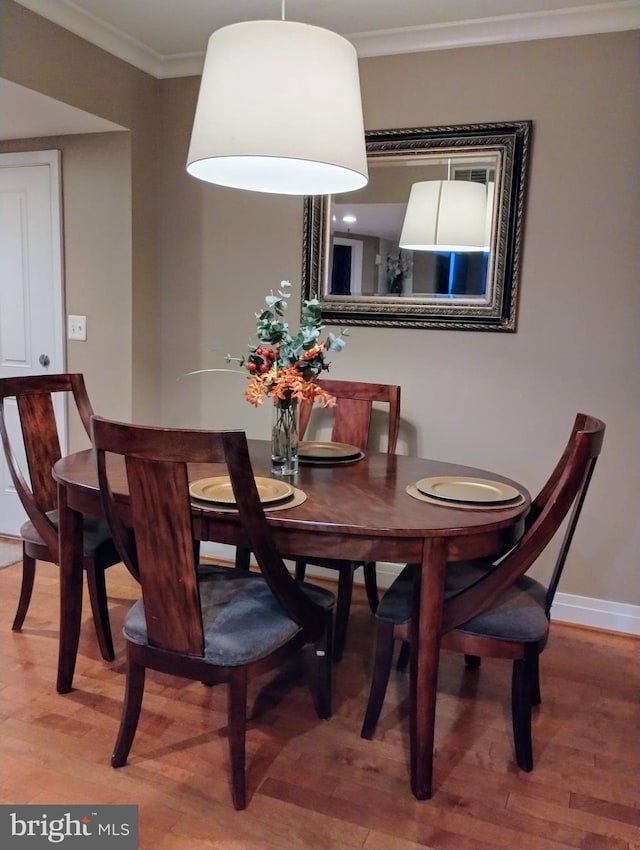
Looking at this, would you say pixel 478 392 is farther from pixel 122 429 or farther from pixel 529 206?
pixel 122 429

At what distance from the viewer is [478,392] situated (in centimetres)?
297

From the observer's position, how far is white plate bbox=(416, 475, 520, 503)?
6.36 feet

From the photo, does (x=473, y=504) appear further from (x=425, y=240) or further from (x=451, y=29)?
(x=451, y=29)

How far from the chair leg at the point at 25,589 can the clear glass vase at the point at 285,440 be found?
108 centimetres

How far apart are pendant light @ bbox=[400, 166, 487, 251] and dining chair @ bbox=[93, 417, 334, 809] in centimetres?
168

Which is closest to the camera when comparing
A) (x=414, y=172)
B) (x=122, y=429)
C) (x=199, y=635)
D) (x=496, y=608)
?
(x=122, y=429)

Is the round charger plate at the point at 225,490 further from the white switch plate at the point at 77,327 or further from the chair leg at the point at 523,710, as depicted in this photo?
the white switch plate at the point at 77,327

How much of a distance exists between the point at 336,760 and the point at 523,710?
0.55 meters

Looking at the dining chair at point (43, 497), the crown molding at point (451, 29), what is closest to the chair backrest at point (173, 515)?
the dining chair at point (43, 497)

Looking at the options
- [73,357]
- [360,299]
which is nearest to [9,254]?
[73,357]

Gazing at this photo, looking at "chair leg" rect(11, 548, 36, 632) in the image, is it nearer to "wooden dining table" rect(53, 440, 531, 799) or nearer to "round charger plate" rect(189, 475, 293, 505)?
"wooden dining table" rect(53, 440, 531, 799)

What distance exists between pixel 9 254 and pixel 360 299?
6.12 feet

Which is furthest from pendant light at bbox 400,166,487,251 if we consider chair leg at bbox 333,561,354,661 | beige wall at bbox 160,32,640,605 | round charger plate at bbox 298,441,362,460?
chair leg at bbox 333,561,354,661

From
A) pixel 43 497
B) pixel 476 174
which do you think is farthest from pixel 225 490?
pixel 476 174
